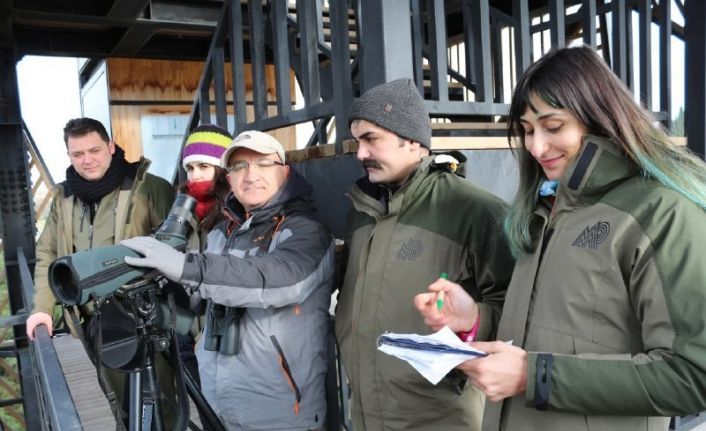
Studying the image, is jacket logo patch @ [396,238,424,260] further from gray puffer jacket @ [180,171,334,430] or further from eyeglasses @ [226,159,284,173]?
eyeglasses @ [226,159,284,173]

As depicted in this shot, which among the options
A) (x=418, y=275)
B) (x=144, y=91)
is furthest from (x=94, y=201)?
(x=144, y=91)

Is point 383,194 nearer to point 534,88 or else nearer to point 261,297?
point 261,297

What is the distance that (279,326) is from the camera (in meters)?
1.89

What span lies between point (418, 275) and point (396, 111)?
0.55 m

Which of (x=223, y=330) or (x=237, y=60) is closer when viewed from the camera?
(x=223, y=330)

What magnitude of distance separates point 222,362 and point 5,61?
A: 5.00 metres

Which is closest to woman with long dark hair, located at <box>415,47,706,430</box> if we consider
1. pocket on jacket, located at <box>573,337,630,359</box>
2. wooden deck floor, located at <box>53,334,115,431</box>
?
pocket on jacket, located at <box>573,337,630,359</box>

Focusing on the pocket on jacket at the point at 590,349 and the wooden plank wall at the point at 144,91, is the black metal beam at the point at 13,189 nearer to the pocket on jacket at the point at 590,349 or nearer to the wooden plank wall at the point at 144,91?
the wooden plank wall at the point at 144,91

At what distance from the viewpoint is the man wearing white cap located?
1771 mm

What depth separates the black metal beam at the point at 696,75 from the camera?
339 centimetres

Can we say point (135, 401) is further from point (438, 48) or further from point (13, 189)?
point (13, 189)

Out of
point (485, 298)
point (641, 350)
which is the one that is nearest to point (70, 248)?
point (485, 298)

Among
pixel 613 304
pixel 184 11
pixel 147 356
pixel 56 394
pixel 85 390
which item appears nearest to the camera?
pixel 613 304

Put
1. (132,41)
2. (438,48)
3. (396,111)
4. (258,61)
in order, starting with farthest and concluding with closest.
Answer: (132,41)
(258,61)
(438,48)
(396,111)
